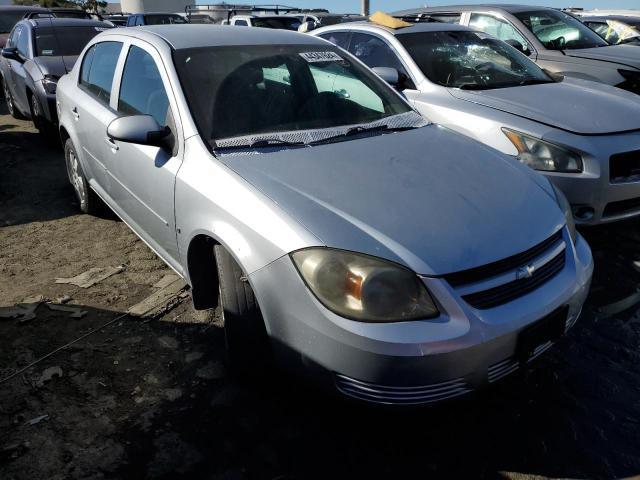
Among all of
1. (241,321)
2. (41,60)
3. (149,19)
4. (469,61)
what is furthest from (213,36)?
(149,19)

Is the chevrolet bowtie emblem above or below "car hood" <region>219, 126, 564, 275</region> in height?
below

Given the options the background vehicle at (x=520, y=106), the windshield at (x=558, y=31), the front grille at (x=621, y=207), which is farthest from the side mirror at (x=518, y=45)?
the front grille at (x=621, y=207)

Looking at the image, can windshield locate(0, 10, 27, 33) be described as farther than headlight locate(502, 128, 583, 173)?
Yes

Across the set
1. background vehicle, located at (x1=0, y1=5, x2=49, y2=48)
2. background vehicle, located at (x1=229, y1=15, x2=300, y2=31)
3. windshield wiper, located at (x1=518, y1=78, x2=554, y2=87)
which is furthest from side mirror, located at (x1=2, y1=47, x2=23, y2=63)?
windshield wiper, located at (x1=518, y1=78, x2=554, y2=87)

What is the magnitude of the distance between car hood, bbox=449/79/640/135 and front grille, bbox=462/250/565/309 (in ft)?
6.16

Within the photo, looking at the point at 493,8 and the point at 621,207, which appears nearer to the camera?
the point at 621,207

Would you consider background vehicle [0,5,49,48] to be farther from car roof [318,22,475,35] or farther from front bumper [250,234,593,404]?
front bumper [250,234,593,404]

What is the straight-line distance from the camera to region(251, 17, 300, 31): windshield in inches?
492

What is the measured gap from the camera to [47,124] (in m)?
6.75

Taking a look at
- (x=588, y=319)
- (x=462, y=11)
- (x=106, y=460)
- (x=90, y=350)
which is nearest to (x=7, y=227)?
(x=90, y=350)

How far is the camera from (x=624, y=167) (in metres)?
3.73

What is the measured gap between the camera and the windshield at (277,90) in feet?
9.16

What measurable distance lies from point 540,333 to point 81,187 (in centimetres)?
386

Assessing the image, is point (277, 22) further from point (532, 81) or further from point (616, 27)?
point (532, 81)
